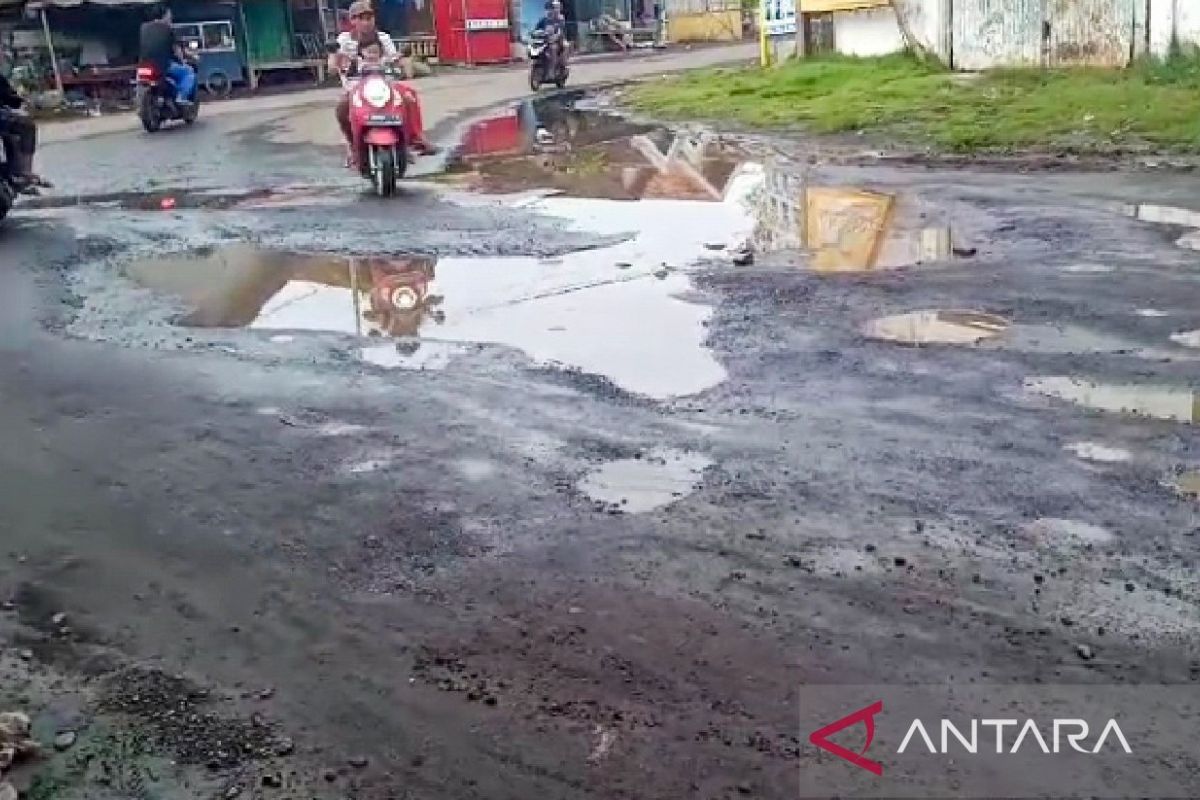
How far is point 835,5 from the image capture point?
21328mm

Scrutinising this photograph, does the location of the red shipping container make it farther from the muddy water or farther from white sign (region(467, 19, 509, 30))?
the muddy water

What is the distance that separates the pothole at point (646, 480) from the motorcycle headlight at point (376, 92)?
802 centimetres

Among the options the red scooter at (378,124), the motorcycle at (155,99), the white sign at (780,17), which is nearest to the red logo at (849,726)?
the red scooter at (378,124)

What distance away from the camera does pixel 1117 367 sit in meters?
5.84

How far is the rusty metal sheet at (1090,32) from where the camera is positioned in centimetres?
1631

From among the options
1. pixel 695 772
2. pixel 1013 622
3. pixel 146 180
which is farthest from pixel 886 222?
pixel 146 180

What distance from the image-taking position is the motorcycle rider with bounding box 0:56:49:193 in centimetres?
1151

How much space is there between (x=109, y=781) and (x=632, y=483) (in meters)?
2.23

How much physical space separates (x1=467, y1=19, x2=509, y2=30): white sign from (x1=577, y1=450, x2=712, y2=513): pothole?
116 ft

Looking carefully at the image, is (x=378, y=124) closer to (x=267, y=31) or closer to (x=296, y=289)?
(x=296, y=289)

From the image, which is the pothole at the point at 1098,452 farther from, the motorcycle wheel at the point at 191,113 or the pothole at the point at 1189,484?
the motorcycle wheel at the point at 191,113

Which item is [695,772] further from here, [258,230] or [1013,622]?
[258,230]

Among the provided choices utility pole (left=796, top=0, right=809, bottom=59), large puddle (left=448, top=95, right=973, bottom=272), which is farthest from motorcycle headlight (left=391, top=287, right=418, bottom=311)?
utility pole (left=796, top=0, right=809, bottom=59)

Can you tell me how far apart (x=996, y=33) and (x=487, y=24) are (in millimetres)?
23295
